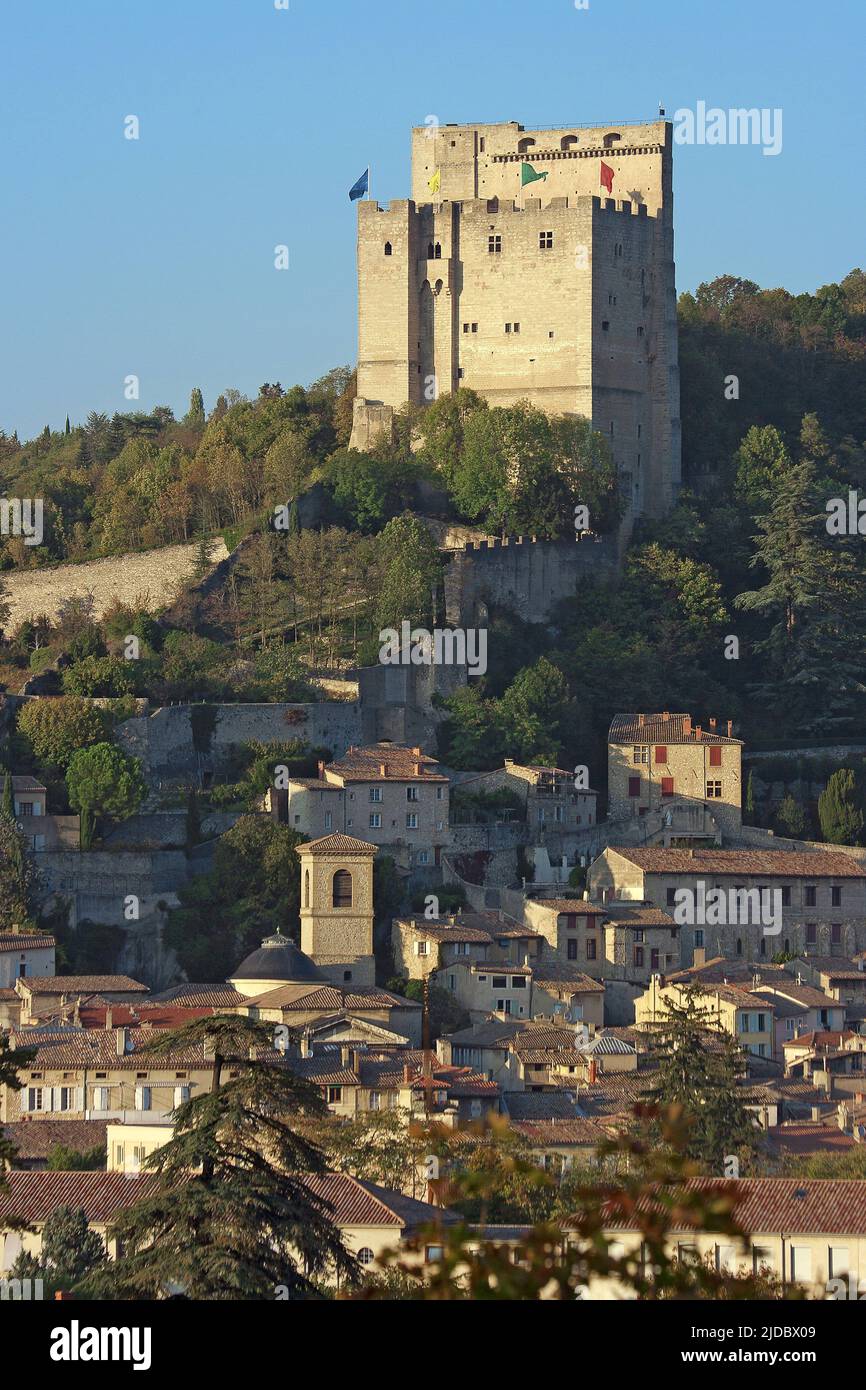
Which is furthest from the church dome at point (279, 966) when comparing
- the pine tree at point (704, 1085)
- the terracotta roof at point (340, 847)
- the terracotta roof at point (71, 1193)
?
the terracotta roof at point (71, 1193)

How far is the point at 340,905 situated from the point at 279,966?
2397mm

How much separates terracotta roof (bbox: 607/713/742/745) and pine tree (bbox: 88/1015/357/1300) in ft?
112

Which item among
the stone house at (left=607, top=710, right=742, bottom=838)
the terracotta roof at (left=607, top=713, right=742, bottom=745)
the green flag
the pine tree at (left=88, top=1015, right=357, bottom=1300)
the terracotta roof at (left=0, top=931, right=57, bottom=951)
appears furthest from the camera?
the green flag

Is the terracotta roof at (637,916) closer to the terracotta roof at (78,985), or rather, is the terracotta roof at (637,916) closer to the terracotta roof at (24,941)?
the terracotta roof at (78,985)

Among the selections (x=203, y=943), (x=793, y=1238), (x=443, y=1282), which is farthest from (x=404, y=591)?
→ (x=443, y=1282)

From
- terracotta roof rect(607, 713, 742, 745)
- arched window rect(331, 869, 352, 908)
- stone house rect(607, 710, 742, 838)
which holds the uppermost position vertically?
terracotta roof rect(607, 713, 742, 745)

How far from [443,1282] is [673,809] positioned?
44.1 m

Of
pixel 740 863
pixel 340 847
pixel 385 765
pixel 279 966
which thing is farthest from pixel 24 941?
pixel 740 863

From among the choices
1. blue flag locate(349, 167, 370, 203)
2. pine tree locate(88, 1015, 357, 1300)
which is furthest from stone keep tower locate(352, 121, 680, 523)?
pine tree locate(88, 1015, 357, 1300)

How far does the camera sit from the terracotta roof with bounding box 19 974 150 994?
160ft

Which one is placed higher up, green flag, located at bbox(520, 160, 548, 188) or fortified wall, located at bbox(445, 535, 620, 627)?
green flag, located at bbox(520, 160, 548, 188)

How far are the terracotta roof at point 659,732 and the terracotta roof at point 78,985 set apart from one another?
12607 millimetres

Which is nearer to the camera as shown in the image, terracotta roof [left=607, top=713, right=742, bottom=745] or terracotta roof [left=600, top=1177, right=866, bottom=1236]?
terracotta roof [left=600, top=1177, right=866, bottom=1236]

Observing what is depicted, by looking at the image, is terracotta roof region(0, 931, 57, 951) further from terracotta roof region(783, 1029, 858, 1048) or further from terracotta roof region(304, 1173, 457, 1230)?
terracotta roof region(304, 1173, 457, 1230)
